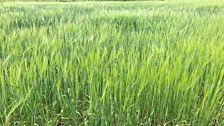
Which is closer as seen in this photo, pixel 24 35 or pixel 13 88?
pixel 13 88

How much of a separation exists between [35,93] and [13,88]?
0.07m

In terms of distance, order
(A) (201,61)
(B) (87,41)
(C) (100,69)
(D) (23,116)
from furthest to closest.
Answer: (B) (87,41) < (A) (201,61) < (C) (100,69) < (D) (23,116)

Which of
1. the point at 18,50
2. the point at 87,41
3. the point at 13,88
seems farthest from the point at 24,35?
the point at 13,88

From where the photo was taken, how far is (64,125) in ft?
2.50

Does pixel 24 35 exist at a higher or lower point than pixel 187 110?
higher

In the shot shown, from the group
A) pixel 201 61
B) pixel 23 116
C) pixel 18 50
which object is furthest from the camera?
pixel 18 50

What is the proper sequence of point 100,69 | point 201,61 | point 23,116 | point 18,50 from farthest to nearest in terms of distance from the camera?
point 18,50
point 201,61
point 100,69
point 23,116

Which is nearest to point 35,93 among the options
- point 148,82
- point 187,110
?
point 148,82

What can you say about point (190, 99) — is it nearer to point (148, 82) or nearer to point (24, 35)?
point (148, 82)

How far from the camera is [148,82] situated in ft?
2.69

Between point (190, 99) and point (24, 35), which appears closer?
point (190, 99)

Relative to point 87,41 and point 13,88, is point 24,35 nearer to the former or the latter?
point 87,41

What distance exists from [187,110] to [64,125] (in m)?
0.41

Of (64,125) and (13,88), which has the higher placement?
(13,88)
